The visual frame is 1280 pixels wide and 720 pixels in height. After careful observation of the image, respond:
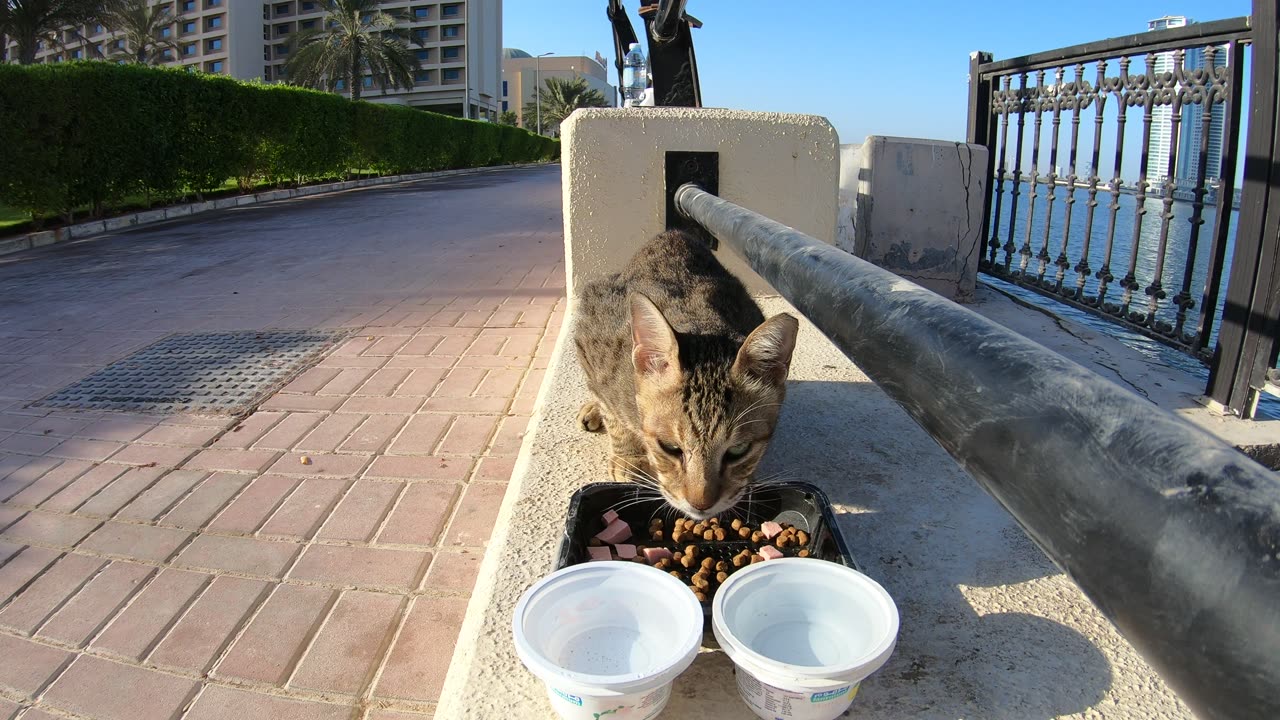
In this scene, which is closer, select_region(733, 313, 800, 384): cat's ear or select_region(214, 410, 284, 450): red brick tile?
select_region(733, 313, 800, 384): cat's ear

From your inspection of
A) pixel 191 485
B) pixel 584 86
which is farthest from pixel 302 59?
pixel 191 485

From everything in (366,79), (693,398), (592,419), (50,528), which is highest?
(366,79)

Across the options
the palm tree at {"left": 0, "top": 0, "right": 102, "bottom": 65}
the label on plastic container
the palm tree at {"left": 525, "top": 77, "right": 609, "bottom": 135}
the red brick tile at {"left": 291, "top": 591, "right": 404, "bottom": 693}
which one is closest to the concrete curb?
the red brick tile at {"left": 291, "top": 591, "right": 404, "bottom": 693}

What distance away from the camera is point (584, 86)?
6531cm

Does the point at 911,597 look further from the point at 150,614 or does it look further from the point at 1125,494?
the point at 150,614

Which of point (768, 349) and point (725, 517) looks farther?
point (725, 517)

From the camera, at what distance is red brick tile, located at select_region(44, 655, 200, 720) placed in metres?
1.79

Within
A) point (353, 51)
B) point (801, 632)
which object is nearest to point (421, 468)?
point (801, 632)

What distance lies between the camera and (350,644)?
6.57ft

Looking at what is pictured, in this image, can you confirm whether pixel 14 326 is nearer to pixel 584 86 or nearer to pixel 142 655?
pixel 142 655

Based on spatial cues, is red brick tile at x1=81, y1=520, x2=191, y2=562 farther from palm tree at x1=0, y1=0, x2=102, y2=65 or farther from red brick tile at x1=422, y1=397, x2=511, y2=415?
palm tree at x1=0, y1=0, x2=102, y2=65

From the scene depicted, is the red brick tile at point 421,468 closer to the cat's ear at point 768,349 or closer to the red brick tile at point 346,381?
the red brick tile at point 346,381

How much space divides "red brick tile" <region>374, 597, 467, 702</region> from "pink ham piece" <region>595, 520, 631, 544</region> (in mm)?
518

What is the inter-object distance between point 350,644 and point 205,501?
4.03 feet
